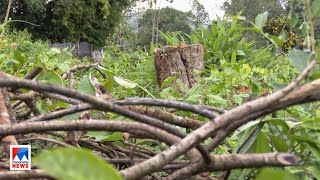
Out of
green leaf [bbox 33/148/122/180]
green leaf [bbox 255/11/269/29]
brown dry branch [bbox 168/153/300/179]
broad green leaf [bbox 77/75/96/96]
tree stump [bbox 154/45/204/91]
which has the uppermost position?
green leaf [bbox 255/11/269/29]

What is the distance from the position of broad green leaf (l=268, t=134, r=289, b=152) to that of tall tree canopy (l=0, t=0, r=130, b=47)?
43.1 feet

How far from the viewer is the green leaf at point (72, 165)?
0.13 metres

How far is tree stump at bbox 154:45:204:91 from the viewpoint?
10.9 ft

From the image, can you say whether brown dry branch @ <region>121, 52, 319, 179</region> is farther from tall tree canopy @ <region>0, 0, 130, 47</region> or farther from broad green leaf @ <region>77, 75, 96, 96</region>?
tall tree canopy @ <region>0, 0, 130, 47</region>

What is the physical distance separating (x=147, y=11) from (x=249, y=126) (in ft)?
71.5

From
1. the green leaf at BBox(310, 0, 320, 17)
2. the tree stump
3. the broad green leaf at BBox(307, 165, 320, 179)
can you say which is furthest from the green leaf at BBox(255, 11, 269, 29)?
the tree stump

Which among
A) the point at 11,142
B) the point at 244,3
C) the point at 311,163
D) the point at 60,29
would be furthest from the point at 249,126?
the point at 244,3

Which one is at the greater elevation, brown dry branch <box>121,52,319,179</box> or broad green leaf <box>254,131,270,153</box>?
brown dry branch <box>121,52,319,179</box>

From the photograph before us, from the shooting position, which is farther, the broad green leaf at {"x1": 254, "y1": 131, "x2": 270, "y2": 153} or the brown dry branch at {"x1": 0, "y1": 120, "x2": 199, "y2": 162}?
the broad green leaf at {"x1": 254, "y1": 131, "x2": 270, "y2": 153}

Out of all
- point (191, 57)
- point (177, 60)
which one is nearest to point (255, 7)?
point (191, 57)

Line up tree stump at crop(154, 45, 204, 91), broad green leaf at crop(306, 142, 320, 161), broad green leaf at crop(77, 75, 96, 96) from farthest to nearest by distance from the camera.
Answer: tree stump at crop(154, 45, 204, 91) → broad green leaf at crop(77, 75, 96, 96) → broad green leaf at crop(306, 142, 320, 161)

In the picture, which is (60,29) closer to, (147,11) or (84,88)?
(147,11)

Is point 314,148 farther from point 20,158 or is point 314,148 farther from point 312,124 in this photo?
point 20,158

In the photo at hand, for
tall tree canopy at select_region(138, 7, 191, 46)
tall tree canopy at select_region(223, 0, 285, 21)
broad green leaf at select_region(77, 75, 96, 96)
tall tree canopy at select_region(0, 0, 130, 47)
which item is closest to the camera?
broad green leaf at select_region(77, 75, 96, 96)
